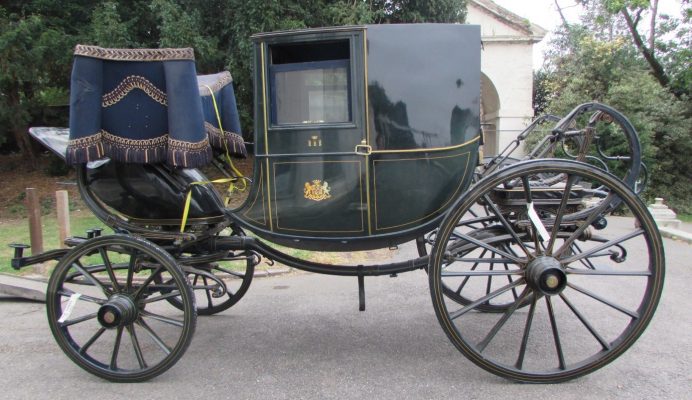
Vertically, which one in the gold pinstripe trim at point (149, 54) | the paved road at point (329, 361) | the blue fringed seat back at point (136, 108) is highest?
the gold pinstripe trim at point (149, 54)

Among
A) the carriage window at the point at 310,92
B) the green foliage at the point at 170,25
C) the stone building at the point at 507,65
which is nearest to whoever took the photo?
the carriage window at the point at 310,92

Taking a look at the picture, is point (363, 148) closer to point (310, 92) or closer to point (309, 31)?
point (310, 92)

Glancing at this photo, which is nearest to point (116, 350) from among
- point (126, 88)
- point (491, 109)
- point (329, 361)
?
point (329, 361)

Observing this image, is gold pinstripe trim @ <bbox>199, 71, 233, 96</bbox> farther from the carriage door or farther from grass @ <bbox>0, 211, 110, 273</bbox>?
grass @ <bbox>0, 211, 110, 273</bbox>

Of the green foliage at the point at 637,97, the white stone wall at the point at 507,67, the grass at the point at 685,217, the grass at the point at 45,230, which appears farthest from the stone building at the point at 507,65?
the grass at the point at 45,230

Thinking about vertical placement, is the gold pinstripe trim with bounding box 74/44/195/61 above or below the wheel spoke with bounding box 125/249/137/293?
above

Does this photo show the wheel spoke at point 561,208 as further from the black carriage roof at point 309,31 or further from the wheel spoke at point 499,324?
the black carriage roof at point 309,31

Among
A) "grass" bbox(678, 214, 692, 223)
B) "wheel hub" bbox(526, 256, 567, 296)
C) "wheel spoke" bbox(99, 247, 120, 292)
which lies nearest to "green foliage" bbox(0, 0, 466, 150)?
"wheel spoke" bbox(99, 247, 120, 292)

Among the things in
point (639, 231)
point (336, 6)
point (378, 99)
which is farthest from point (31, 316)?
point (336, 6)

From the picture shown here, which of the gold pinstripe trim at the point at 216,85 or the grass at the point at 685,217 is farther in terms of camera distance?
the grass at the point at 685,217

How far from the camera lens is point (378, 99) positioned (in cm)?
284

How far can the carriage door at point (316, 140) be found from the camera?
285cm

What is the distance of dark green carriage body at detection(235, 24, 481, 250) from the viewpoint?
2836mm

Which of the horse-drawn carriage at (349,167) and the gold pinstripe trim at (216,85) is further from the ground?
the gold pinstripe trim at (216,85)
